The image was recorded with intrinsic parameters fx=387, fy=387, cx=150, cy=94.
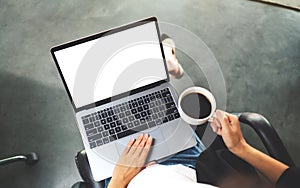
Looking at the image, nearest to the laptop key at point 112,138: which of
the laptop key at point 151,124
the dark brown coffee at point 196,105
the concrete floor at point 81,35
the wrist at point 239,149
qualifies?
the laptop key at point 151,124

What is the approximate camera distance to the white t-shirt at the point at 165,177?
830mm

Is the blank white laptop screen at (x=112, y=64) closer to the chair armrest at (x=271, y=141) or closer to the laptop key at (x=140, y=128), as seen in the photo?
the laptop key at (x=140, y=128)

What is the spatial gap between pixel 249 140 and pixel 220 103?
0.17 metres

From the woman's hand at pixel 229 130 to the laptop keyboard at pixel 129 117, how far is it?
12 cm

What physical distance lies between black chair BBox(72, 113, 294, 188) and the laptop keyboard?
0.23 feet

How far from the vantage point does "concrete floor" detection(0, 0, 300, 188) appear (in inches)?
57.1

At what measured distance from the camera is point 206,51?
1.55 metres

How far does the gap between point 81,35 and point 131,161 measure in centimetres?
75

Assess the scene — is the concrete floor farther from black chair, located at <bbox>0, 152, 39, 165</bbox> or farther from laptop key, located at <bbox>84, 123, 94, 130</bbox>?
laptop key, located at <bbox>84, 123, 94, 130</bbox>

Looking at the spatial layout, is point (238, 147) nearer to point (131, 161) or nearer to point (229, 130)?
point (229, 130)

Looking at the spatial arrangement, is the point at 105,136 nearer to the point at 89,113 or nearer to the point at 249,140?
the point at 89,113

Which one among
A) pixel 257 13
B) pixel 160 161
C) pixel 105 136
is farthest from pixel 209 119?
pixel 257 13

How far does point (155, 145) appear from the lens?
41.3 inches

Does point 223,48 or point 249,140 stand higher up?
point 223,48
